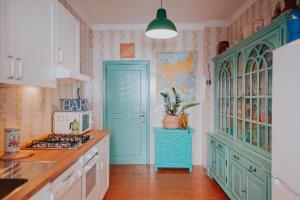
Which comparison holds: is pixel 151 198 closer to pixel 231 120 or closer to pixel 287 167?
pixel 231 120

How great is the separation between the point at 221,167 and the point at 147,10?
2646mm

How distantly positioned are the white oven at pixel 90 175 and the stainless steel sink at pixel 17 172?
0.53 metres

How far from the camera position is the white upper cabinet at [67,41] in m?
2.28

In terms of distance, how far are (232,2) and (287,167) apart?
279 centimetres

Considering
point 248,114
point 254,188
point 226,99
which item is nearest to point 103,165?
point 254,188

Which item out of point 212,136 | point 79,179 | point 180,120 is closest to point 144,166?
point 180,120

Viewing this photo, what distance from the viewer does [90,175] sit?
2357 millimetres

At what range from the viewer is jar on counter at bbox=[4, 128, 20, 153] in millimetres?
1843

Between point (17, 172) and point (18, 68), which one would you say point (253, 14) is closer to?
point (18, 68)

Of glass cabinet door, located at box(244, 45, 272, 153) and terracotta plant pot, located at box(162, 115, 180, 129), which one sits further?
terracotta plant pot, located at box(162, 115, 180, 129)

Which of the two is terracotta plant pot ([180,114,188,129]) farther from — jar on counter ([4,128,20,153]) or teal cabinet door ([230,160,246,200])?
jar on counter ([4,128,20,153])

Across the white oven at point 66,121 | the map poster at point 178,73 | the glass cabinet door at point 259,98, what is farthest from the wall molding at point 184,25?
the white oven at point 66,121

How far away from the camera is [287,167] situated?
54.5 inches

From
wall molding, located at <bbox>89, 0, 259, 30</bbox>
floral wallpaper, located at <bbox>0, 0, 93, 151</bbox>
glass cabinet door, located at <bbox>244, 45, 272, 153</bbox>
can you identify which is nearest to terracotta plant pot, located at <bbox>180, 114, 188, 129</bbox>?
glass cabinet door, located at <bbox>244, 45, 272, 153</bbox>
